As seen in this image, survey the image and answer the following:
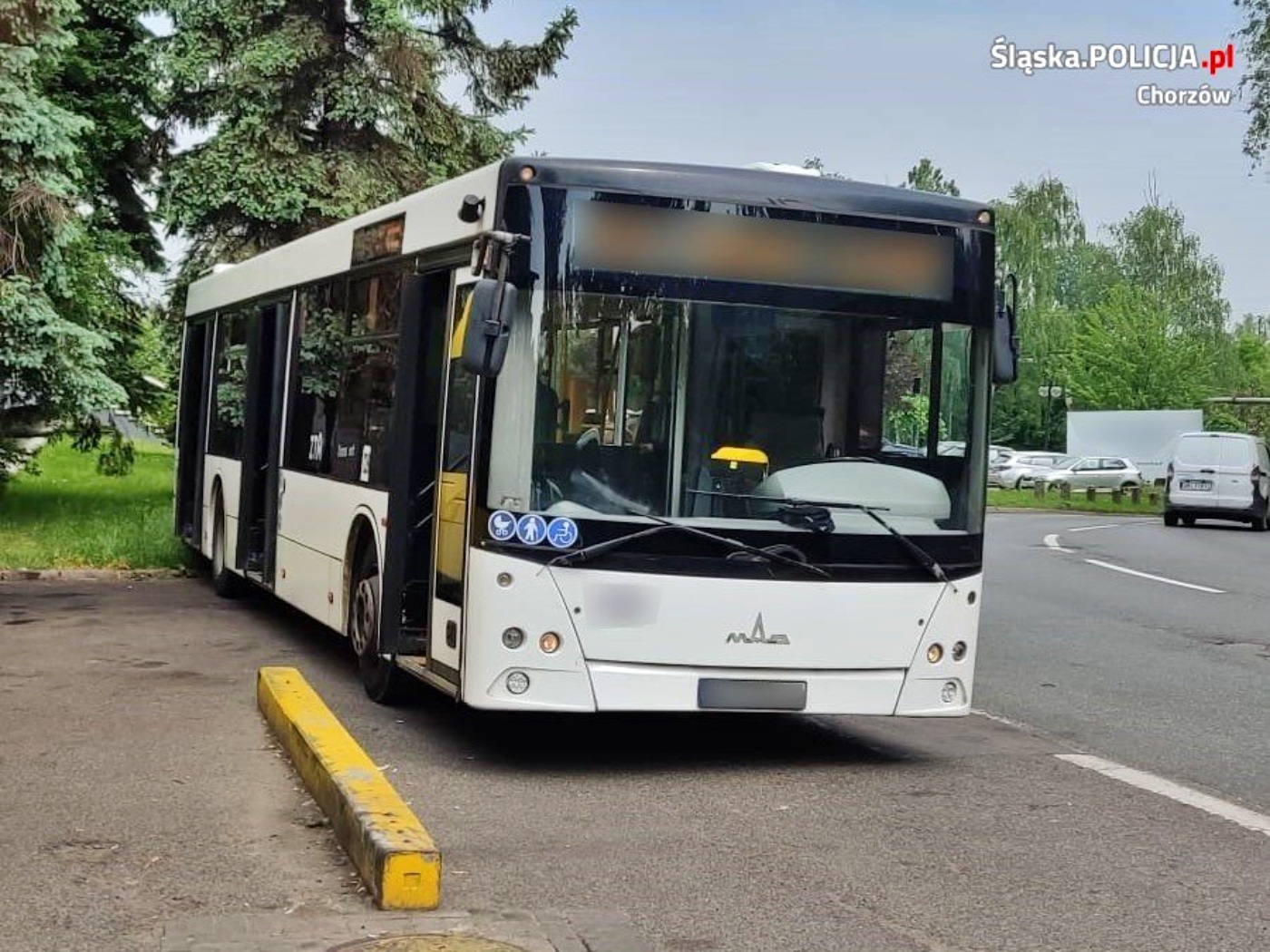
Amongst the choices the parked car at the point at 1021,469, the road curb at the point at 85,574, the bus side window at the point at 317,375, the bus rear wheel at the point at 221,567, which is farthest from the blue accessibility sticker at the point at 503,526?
the parked car at the point at 1021,469

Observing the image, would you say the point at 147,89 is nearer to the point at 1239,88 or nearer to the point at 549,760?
the point at 549,760

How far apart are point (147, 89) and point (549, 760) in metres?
20.1

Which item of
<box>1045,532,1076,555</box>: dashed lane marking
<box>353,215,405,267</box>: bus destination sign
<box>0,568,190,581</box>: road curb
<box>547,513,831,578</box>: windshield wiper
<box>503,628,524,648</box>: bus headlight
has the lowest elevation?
<box>0,568,190,581</box>: road curb

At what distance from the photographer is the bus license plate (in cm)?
829

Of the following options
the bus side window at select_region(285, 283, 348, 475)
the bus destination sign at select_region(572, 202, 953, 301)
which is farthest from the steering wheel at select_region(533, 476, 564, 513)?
the bus side window at select_region(285, 283, 348, 475)

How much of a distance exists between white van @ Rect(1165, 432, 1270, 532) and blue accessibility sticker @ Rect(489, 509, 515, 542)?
29.6m

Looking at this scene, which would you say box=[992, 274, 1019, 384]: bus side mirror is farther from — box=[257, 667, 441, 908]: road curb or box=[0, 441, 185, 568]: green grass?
box=[0, 441, 185, 568]: green grass

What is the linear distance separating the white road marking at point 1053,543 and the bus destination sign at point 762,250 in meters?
18.7

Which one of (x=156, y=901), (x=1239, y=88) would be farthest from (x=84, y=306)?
(x=1239, y=88)

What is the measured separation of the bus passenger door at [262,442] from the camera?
1365 cm

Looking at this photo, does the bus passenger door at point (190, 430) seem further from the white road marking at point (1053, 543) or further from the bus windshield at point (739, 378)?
the white road marking at point (1053, 543)

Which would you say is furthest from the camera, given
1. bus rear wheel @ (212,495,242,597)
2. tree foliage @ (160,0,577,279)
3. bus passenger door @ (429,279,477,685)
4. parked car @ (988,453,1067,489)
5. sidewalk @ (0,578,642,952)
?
parked car @ (988,453,1067,489)

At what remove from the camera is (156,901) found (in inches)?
237

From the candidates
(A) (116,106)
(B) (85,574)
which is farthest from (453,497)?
(A) (116,106)
